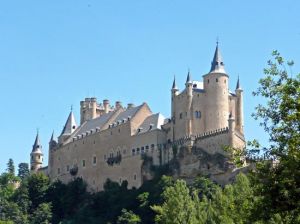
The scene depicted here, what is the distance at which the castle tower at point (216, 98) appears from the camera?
4063 inches

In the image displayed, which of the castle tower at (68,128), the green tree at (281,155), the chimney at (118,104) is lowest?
the green tree at (281,155)

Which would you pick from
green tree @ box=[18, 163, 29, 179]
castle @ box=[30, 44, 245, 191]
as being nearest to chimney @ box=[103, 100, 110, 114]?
castle @ box=[30, 44, 245, 191]

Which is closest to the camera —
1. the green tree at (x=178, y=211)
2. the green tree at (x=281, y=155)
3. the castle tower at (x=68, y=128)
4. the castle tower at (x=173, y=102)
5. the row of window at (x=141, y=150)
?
the green tree at (x=281, y=155)

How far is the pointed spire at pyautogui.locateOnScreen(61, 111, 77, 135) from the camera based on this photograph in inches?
5344

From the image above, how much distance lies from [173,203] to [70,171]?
59114 millimetres

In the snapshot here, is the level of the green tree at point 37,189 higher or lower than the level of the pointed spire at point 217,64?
lower

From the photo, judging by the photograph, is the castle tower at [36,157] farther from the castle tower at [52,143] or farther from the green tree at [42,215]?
the green tree at [42,215]

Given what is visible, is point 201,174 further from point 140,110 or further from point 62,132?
point 62,132

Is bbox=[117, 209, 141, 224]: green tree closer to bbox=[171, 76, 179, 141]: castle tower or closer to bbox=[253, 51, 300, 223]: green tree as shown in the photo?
bbox=[171, 76, 179, 141]: castle tower

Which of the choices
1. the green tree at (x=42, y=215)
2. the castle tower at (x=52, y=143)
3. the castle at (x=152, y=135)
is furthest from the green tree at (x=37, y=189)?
the castle tower at (x=52, y=143)

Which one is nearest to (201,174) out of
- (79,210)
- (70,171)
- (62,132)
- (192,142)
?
(192,142)

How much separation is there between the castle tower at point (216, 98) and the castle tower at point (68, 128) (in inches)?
1527

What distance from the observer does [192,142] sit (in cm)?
10225

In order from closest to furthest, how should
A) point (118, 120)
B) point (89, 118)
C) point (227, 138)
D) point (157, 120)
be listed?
1. point (227, 138)
2. point (157, 120)
3. point (118, 120)
4. point (89, 118)
